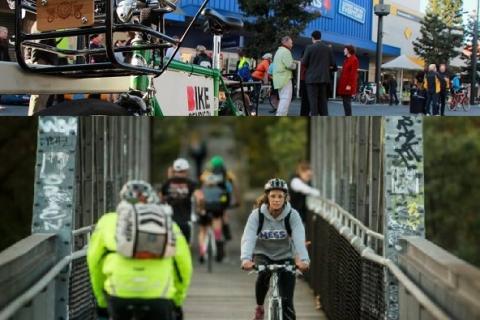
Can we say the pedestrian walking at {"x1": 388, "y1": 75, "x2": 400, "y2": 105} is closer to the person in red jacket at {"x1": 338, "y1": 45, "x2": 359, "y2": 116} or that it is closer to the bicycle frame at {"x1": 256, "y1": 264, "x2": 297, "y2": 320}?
the person in red jacket at {"x1": 338, "y1": 45, "x2": 359, "y2": 116}

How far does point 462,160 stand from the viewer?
39.0 feet

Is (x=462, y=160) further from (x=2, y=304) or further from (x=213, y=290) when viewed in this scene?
(x=2, y=304)

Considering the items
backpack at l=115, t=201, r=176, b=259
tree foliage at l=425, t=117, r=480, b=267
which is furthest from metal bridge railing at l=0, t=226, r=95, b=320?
tree foliage at l=425, t=117, r=480, b=267

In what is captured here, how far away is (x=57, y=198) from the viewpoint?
4098mm

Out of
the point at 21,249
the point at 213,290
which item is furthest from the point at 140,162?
the point at 21,249

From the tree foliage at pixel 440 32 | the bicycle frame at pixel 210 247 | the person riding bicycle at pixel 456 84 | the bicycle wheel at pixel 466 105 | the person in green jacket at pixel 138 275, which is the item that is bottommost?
the bicycle frame at pixel 210 247

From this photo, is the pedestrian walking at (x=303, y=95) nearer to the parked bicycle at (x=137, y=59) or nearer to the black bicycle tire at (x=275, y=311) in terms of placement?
the parked bicycle at (x=137, y=59)

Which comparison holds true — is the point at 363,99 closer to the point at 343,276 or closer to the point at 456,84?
the point at 456,84

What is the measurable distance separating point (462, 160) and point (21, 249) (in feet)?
29.9

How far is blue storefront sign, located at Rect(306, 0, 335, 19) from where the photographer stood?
3543mm

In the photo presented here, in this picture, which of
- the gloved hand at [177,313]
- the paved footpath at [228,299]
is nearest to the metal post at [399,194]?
the paved footpath at [228,299]

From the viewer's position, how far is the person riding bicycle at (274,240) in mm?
4305

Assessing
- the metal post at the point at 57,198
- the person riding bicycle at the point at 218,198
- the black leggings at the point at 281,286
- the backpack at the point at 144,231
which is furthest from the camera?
the person riding bicycle at the point at 218,198

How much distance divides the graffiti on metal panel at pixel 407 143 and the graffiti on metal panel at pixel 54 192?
4.93ft
